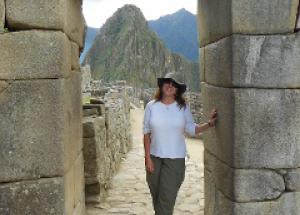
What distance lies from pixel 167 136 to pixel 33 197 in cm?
151

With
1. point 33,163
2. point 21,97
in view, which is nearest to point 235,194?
point 33,163

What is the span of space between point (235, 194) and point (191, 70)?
297ft

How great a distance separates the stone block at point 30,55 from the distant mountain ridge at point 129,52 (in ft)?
232

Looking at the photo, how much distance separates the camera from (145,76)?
7875 centimetres

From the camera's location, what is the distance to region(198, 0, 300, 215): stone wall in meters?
3.92

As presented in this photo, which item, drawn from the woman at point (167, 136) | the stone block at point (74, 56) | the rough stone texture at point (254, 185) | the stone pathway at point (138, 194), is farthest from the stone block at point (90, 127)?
the rough stone texture at point (254, 185)

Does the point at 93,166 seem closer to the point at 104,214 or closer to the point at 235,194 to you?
the point at 104,214

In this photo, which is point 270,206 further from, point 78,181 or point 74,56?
point 74,56

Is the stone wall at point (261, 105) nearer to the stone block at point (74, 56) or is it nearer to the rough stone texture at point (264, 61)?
the rough stone texture at point (264, 61)

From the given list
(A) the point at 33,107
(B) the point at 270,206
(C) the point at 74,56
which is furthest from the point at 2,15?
(B) the point at 270,206

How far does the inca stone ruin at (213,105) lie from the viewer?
3.53 meters

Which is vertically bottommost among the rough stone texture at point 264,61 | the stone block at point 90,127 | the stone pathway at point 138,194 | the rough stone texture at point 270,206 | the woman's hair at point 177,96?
the stone pathway at point 138,194

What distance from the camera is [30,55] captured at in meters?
3.52

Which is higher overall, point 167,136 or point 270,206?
point 167,136
